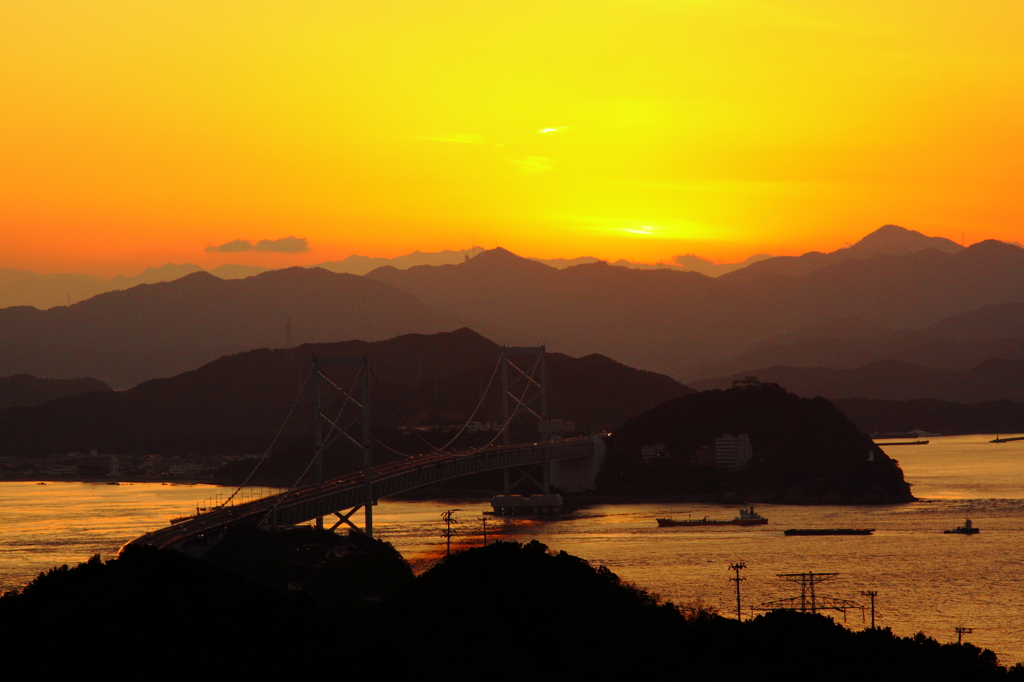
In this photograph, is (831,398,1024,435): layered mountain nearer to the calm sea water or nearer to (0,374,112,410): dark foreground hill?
the calm sea water

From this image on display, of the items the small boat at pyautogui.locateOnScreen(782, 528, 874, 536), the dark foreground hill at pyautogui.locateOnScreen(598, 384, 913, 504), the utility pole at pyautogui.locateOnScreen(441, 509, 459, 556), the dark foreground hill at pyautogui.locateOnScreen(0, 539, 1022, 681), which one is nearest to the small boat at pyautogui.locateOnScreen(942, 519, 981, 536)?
the small boat at pyautogui.locateOnScreen(782, 528, 874, 536)

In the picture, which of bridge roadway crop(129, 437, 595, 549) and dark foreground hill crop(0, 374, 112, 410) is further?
dark foreground hill crop(0, 374, 112, 410)

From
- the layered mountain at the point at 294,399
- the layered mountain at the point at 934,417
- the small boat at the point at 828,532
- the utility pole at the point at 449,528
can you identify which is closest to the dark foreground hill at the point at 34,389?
the layered mountain at the point at 294,399

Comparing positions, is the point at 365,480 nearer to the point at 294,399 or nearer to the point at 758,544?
the point at 758,544

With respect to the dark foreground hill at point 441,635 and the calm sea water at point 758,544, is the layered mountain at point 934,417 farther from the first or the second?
the dark foreground hill at point 441,635

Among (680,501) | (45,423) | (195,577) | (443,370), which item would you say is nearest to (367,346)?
(443,370)

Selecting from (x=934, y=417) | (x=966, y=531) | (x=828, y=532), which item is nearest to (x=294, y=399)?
(x=934, y=417)
